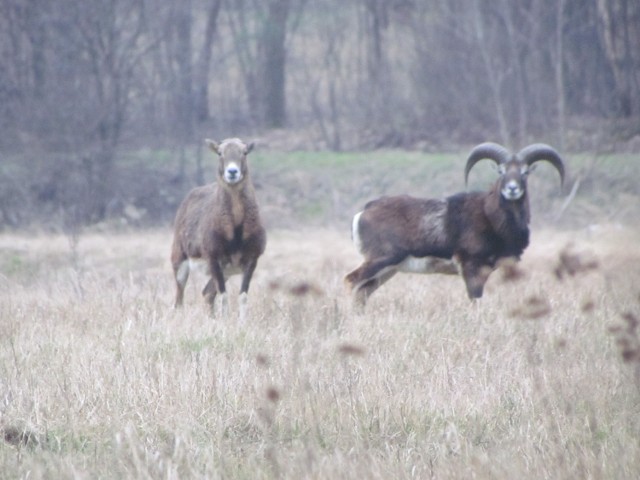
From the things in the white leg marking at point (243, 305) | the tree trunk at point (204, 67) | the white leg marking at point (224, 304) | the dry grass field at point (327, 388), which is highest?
the tree trunk at point (204, 67)

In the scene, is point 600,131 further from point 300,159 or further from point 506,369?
point 506,369

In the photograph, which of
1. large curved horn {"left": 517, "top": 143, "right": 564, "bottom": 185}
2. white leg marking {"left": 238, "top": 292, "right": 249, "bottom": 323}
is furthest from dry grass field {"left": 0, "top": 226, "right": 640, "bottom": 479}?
large curved horn {"left": 517, "top": 143, "right": 564, "bottom": 185}

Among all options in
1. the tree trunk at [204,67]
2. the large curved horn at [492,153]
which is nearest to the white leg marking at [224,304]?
the large curved horn at [492,153]

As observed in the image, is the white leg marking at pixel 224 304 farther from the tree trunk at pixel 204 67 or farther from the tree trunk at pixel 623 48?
the tree trunk at pixel 623 48

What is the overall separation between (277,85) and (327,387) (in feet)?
109

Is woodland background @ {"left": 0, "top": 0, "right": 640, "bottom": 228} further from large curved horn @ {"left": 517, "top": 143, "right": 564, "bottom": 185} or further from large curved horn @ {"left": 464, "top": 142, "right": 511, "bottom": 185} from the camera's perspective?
large curved horn @ {"left": 517, "top": 143, "right": 564, "bottom": 185}

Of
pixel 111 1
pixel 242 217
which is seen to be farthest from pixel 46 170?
pixel 242 217

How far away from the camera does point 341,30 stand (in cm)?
4025

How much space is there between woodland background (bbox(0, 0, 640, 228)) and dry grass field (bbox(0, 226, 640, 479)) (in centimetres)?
1692

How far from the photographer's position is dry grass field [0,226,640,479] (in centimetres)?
668

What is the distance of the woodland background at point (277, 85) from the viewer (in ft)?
99.8

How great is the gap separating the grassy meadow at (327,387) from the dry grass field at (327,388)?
0.06ft

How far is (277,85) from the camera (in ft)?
133

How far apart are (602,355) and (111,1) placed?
78.4ft
